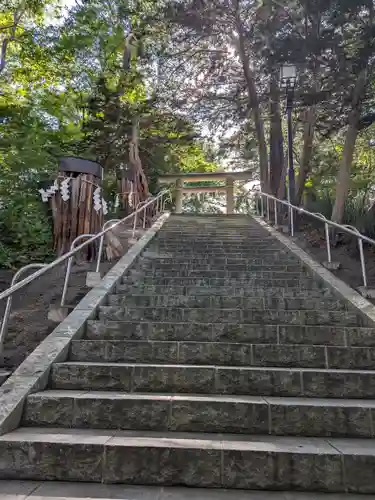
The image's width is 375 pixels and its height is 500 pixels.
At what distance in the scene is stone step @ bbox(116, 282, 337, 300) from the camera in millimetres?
5121

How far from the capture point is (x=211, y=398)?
9.64 feet

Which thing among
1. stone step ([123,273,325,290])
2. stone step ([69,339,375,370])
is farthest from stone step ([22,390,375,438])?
stone step ([123,273,325,290])

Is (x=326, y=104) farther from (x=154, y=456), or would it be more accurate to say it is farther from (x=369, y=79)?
(x=154, y=456)

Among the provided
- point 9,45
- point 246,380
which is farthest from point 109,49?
point 246,380

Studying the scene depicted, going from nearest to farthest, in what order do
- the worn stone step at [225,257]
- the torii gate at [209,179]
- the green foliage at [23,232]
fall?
the worn stone step at [225,257], the green foliage at [23,232], the torii gate at [209,179]

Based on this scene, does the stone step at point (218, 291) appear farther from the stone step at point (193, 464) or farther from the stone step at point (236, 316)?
the stone step at point (193, 464)

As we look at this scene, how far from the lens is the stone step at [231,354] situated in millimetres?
3510

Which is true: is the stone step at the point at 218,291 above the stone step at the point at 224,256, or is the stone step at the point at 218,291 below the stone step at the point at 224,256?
below

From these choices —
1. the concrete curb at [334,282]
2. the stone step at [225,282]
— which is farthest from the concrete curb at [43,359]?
the concrete curb at [334,282]

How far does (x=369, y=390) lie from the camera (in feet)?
10.3

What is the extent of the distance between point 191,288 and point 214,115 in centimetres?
853

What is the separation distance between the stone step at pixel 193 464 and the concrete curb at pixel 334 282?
210 centimetres

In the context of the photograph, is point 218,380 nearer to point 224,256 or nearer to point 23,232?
point 224,256

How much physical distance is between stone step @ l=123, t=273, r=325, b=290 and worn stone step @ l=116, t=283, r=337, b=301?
0.25 meters
